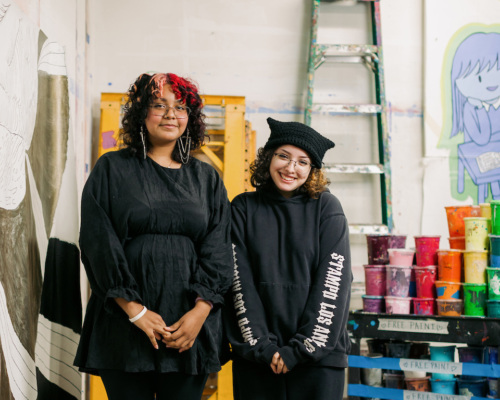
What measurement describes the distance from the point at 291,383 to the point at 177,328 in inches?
17.7

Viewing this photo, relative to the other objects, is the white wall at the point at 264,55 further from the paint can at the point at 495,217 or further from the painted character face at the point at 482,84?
the paint can at the point at 495,217

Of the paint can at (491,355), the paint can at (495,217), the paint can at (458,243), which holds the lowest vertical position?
the paint can at (491,355)

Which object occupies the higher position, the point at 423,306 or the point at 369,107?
the point at 369,107

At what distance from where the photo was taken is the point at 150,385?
5.74 feet

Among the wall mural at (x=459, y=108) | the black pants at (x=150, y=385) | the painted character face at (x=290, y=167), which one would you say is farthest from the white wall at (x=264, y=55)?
the black pants at (x=150, y=385)

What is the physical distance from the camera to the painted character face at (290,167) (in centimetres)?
200

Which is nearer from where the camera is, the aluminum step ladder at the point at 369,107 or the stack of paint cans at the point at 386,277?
the stack of paint cans at the point at 386,277

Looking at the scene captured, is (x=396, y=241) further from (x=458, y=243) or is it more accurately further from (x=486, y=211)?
(x=486, y=211)

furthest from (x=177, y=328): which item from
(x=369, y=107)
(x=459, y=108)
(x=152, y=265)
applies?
(x=459, y=108)

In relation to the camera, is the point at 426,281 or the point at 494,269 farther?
the point at 426,281

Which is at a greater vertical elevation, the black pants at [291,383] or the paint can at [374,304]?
the paint can at [374,304]

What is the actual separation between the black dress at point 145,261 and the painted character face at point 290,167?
0.32 meters

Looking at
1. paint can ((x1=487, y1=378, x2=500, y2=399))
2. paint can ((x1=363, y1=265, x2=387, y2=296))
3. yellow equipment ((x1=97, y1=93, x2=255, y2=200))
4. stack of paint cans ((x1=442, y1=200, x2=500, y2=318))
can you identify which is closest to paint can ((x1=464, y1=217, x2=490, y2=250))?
stack of paint cans ((x1=442, y1=200, x2=500, y2=318))

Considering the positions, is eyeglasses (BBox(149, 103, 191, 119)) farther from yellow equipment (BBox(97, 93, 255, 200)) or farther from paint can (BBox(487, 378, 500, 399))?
paint can (BBox(487, 378, 500, 399))
